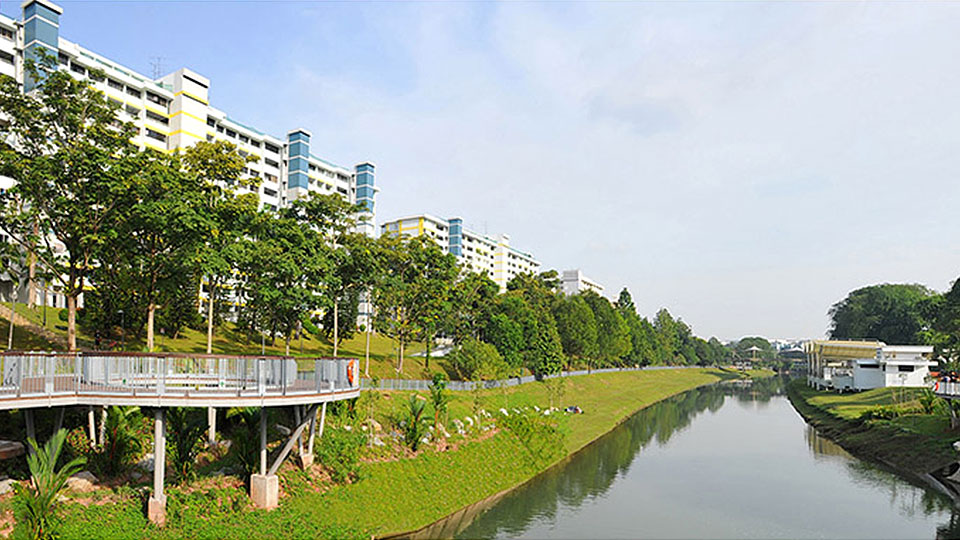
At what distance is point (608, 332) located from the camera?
126m

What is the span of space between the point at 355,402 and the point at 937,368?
111 metres

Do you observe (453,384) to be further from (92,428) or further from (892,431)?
(892,431)

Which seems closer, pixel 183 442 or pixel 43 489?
pixel 43 489

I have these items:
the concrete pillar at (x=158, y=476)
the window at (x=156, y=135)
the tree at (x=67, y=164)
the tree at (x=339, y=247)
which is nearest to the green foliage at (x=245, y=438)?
the concrete pillar at (x=158, y=476)

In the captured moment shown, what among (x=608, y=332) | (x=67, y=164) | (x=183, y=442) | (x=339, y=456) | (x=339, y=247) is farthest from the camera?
(x=608, y=332)

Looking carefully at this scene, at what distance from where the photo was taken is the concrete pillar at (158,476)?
25297 millimetres

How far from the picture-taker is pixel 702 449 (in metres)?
65.3

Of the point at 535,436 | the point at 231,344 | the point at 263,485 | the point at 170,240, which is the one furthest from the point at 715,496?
the point at 231,344

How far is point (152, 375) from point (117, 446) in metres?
4.81

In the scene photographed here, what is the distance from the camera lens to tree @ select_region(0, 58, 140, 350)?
29.7m

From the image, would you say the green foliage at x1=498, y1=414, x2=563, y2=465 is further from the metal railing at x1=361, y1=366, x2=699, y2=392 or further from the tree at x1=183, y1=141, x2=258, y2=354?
the tree at x1=183, y1=141, x2=258, y2=354

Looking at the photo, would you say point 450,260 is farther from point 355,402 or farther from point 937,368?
point 937,368

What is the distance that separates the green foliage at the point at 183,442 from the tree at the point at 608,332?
92.9m

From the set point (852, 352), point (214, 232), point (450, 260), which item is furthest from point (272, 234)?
point (852, 352)
